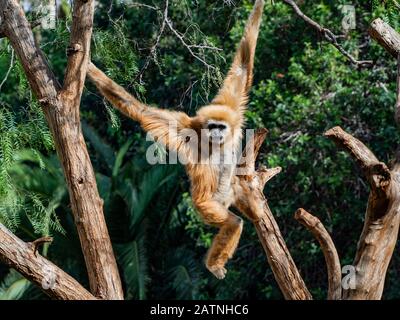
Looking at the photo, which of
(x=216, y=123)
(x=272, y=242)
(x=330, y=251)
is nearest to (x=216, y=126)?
(x=216, y=123)

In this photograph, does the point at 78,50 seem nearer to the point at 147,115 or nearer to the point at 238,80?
the point at 147,115

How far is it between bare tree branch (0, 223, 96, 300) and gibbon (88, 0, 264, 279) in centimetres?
167

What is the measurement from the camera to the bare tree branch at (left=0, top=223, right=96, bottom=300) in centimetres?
591

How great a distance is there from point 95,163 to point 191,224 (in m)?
3.59

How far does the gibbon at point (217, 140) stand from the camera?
723 centimetres

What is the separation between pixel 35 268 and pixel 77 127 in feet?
3.75

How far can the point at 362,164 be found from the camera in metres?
6.29

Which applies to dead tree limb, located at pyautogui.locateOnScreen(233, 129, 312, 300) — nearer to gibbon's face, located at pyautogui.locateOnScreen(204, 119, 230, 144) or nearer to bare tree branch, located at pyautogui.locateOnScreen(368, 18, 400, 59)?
gibbon's face, located at pyautogui.locateOnScreen(204, 119, 230, 144)

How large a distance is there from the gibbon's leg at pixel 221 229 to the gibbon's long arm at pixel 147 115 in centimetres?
63

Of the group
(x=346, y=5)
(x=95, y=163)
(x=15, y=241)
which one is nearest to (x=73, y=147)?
(x=15, y=241)

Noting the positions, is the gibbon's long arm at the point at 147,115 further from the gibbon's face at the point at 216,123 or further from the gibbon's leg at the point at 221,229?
the gibbon's leg at the point at 221,229

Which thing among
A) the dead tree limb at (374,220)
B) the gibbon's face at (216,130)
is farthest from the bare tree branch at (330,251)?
the gibbon's face at (216,130)

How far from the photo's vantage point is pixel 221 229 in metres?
7.48

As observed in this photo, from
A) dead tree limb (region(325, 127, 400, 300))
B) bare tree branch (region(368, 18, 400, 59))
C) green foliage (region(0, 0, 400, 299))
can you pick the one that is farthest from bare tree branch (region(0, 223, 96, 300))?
green foliage (region(0, 0, 400, 299))
